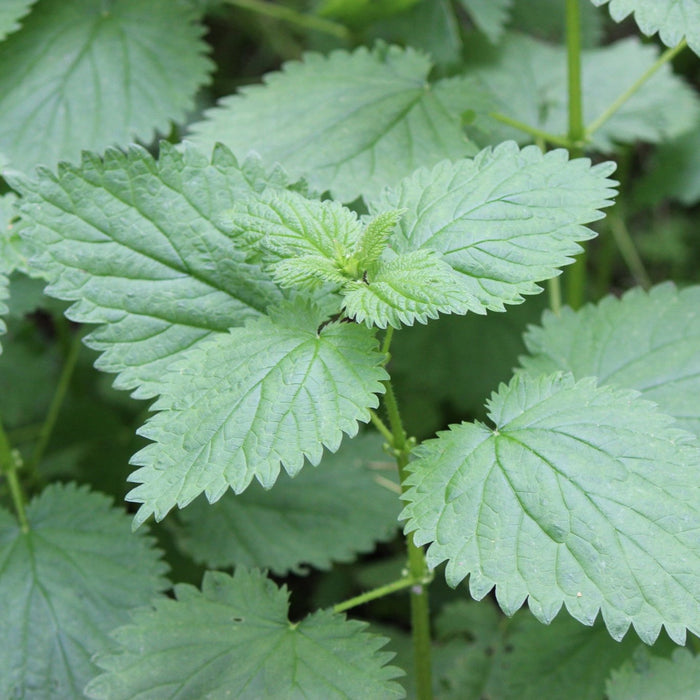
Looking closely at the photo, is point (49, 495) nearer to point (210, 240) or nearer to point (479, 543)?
point (210, 240)

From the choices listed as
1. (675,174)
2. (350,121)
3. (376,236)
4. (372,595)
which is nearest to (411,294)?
(376,236)

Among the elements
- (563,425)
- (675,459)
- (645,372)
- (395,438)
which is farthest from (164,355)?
(645,372)

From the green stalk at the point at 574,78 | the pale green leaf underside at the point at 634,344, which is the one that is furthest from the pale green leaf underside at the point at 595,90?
the pale green leaf underside at the point at 634,344

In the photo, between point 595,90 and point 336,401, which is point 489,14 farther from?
point 336,401

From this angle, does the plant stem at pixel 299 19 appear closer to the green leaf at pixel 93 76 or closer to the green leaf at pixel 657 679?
the green leaf at pixel 93 76

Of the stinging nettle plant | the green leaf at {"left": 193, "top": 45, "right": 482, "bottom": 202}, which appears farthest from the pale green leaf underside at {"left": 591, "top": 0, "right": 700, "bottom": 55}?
the green leaf at {"left": 193, "top": 45, "right": 482, "bottom": 202}

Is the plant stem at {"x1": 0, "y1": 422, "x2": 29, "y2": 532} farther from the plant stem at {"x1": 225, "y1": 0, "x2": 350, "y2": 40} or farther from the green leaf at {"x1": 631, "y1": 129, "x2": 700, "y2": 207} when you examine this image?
the green leaf at {"x1": 631, "y1": 129, "x2": 700, "y2": 207}
